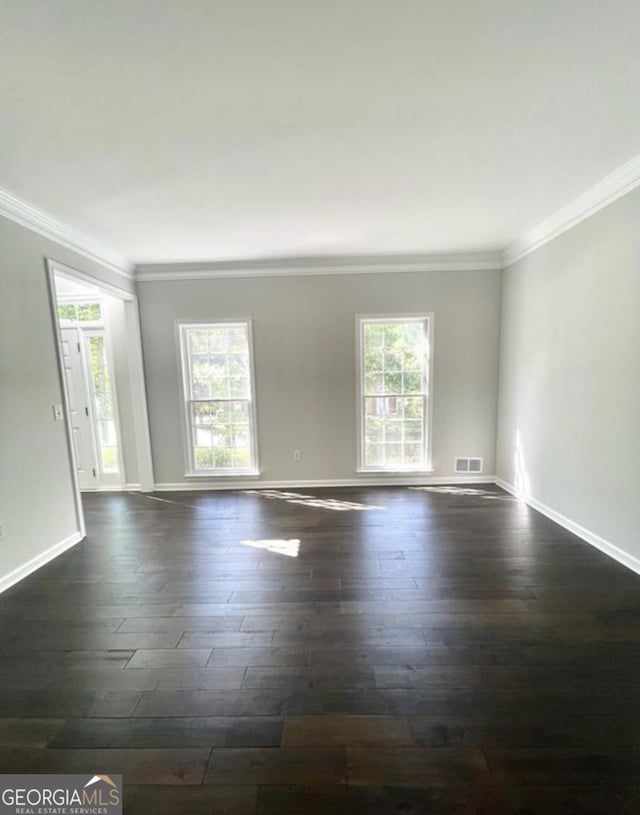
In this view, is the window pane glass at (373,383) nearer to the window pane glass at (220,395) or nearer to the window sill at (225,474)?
the window pane glass at (220,395)

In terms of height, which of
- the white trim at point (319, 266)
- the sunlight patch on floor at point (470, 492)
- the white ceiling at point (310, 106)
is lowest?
the sunlight patch on floor at point (470, 492)

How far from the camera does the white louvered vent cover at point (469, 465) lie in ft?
14.5

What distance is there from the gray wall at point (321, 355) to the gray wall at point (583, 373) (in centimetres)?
45

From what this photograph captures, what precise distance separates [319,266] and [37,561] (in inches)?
152

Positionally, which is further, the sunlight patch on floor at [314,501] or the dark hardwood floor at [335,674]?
the sunlight patch on floor at [314,501]

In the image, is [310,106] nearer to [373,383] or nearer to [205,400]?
[373,383]

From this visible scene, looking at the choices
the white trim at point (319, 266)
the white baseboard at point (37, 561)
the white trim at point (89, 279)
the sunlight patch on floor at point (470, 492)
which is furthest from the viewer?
the white trim at point (319, 266)

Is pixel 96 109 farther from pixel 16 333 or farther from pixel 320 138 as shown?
pixel 16 333

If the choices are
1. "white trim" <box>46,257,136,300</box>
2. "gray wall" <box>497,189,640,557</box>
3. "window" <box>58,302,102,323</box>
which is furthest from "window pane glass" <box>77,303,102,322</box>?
"gray wall" <box>497,189,640,557</box>

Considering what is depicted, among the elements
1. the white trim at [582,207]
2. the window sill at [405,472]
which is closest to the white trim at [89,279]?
the window sill at [405,472]

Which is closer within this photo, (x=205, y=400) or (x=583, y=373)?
(x=583, y=373)

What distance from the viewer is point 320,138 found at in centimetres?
197

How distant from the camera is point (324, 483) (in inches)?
177

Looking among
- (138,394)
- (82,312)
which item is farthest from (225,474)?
(82,312)
